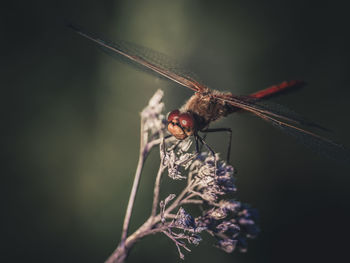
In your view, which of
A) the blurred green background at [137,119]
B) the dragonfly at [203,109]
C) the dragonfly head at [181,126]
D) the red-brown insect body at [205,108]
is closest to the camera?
the dragonfly at [203,109]

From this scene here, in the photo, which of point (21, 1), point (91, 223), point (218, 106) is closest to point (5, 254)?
point (91, 223)

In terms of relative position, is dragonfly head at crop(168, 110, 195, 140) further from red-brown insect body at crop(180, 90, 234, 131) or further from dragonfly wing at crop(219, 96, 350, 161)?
dragonfly wing at crop(219, 96, 350, 161)

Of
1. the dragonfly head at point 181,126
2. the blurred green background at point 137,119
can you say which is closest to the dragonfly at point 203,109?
the dragonfly head at point 181,126

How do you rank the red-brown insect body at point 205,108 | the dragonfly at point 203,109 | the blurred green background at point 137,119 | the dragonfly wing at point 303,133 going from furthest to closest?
the blurred green background at point 137,119 → the red-brown insect body at point 205,108 → the dragonfly at point 203,109 → the dragonfly wing at point 303,133

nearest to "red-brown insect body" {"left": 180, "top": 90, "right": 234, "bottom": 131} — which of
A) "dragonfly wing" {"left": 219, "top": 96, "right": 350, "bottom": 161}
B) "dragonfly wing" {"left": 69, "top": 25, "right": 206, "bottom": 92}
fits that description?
"dragonfly wing" {"left": 69, "top": 25, "right": 206, "bottom": 92}

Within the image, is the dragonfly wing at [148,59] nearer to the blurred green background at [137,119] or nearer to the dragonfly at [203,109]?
the dragonfly at [203,109]

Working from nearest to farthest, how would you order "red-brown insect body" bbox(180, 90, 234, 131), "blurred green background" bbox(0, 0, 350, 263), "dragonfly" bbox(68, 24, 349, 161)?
1. "dragonfly" bbox(68, 24, 349, 161)
2. "red-brown insect body" bbox(180, 90, 234, 131)
3. "blurred green background" bbox(0, 0, 350, 263)

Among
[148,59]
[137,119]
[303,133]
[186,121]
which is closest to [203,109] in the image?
[186,121]

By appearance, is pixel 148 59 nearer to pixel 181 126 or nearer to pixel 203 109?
pixel 203 109
